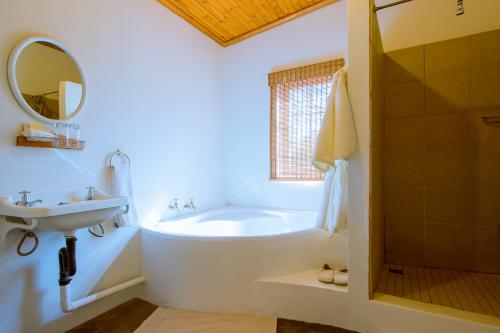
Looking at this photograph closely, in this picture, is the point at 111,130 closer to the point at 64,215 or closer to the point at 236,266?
the point at 64,215

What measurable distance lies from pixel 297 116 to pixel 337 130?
4.62ft

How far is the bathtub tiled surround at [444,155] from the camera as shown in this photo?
185 centimetres

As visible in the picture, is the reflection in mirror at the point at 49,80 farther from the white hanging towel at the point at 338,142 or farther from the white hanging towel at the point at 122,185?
the white hanging towel at the point at 338,142

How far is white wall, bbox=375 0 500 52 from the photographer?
1.92 metres

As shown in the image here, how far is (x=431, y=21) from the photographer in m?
2.11

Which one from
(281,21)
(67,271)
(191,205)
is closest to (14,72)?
(67,271)

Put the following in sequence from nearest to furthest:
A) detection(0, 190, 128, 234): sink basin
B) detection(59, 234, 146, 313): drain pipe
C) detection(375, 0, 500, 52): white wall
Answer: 1. detection(0, 190, 128, 234): sink basin
2. detection(59, 234, 146, 313): drain pipe
3. detection(375, 0, 500, 52): white wall

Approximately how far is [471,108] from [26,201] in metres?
3.06

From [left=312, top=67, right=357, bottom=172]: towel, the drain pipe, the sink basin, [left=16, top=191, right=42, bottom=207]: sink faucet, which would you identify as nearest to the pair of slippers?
[left=312, top=67, right=357, bottom=172]: towel

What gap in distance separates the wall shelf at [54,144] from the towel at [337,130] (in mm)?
1625

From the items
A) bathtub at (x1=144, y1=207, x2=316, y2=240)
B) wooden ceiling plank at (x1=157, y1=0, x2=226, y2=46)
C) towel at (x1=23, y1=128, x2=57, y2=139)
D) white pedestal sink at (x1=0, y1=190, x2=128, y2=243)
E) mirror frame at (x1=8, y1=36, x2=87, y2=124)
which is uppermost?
wooden ceiling plank at (x1=157, y1=0, x2=226, y2=46)

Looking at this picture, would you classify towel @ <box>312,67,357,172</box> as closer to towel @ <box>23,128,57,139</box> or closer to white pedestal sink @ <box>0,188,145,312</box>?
Answer: white pedestal sink @ <box>0,188,145,312</box>

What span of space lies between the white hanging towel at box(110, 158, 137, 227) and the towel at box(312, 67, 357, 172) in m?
1.51

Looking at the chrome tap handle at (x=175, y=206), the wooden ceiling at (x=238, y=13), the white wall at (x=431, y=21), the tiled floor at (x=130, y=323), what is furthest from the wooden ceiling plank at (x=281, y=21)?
the tiled floor at (x=130, y=323)
